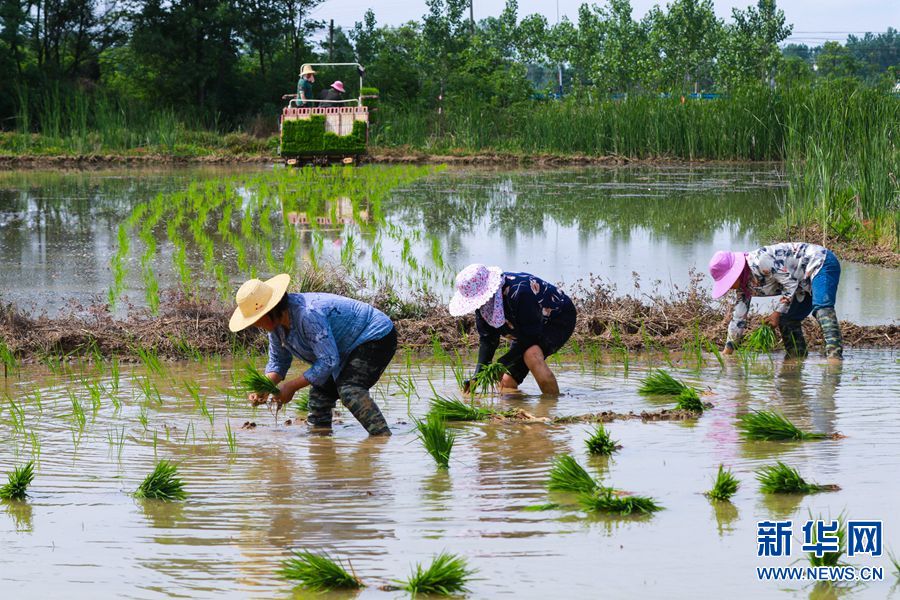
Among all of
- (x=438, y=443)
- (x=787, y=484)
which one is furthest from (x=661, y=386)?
(x=787, y=484)

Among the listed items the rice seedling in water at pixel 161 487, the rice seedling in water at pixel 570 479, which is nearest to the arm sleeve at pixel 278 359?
the rice seedling in water at pixel 161 487

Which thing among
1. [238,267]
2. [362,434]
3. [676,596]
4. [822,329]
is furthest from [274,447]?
[238,267]

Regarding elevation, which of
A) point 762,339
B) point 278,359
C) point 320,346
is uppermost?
point 320,346

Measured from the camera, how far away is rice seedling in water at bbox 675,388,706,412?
20.4 feet

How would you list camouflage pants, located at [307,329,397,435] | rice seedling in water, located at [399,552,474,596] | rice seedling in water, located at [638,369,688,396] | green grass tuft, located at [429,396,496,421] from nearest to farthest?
rice seedling in water, located at [399,552,474,596] < camouflage pants, located at [307,329,397,435] < green grass tuft, located at [429,396,496,421] < rice seedling in water, located at [638,369,688,396]

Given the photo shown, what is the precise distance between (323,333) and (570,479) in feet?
5.20

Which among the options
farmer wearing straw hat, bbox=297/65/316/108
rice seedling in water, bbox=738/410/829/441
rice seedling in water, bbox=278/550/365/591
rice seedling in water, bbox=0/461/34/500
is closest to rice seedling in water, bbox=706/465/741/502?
rice seedling in water, bbox=738/410/829/441

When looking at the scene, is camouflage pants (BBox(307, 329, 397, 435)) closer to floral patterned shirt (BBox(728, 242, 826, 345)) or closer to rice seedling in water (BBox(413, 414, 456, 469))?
rice seedling in water (BBox(413, 414, 456, 469))

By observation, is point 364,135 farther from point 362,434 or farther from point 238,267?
point 362,434

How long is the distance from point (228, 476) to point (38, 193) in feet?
53.1

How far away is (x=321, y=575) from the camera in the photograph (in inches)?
145

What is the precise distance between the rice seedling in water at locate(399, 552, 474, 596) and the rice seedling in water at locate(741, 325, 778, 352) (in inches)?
175

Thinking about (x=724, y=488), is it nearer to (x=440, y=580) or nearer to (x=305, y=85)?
(x=440, y=580)

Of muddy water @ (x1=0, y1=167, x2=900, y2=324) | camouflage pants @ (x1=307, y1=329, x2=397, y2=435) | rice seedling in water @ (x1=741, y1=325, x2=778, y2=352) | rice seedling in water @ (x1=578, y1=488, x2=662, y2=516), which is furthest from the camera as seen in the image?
muddy water @ (x1=0, y1=167, x2=900, y2=324)
